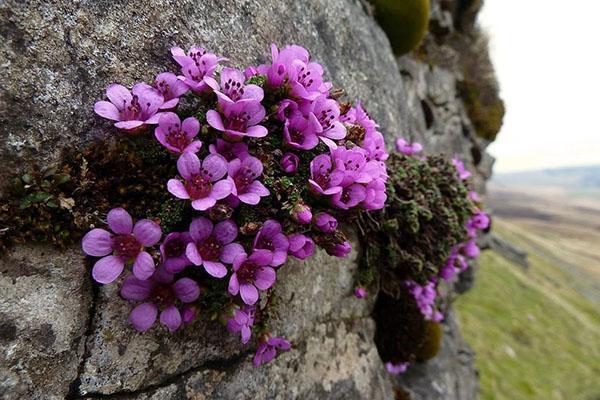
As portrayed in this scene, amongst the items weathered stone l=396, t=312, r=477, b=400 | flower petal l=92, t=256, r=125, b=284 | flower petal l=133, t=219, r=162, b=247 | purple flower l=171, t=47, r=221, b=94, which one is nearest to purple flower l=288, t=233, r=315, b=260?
flower petal l=133, t=219, r=162, b=247

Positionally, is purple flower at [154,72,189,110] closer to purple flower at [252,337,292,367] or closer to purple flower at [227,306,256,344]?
purple flower at [227,306,256,344]

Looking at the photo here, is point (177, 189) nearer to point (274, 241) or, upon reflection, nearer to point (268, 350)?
point (274, 241)

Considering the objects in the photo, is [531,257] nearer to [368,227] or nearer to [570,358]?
[570,358]

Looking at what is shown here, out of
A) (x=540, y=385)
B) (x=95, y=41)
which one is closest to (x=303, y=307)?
(x=95, y=41)

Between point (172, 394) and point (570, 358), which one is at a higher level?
point (172, 394)

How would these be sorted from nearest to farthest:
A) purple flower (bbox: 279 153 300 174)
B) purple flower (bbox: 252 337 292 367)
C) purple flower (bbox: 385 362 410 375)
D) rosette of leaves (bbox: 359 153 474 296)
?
purple flower (bbox: 279 153 300 174) → purple flower (bbox: 252 337 292 367) → rosette of leaves (bbox: 359 153 474 296) → purple flower (bbox: 385 362 410 375)

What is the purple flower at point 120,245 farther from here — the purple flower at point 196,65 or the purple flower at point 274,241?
the purple flower at point 196,65

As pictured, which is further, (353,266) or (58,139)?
(353,266)
